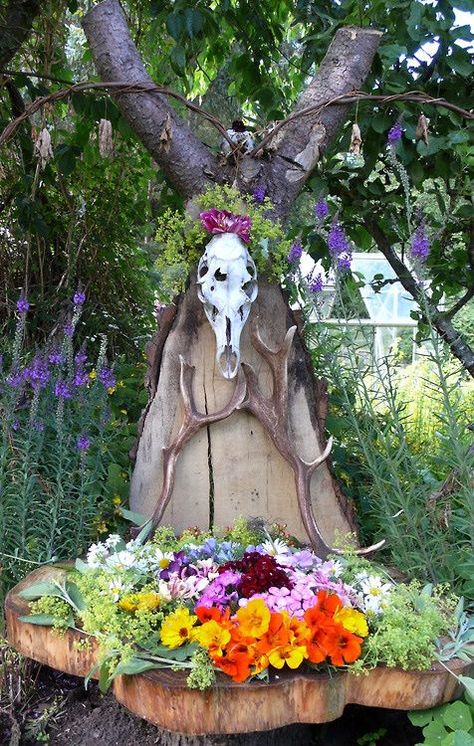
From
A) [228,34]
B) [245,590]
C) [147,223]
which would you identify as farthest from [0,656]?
[228,34]

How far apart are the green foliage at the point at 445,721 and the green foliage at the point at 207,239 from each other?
4.52 ft

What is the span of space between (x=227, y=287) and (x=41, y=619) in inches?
43.0

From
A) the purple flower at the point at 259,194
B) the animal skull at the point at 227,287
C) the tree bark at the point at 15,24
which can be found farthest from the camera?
the tree bark at the point at 15,24

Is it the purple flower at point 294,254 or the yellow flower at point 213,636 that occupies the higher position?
the purple flower at point 294,254

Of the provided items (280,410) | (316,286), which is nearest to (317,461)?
(280,410)

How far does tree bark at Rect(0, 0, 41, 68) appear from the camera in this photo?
3480 mm

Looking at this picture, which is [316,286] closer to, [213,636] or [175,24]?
[213,636]

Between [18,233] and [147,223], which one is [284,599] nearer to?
[18,233]

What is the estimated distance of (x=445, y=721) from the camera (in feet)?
6.14

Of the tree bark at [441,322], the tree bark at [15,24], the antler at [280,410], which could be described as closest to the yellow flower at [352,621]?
the antler at [280,410]

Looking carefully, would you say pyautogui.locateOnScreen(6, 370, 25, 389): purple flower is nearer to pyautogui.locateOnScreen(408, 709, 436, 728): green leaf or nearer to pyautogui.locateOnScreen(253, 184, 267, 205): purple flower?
pyautogui.locateOnScreen(253, 184, 267, 205): purple flower

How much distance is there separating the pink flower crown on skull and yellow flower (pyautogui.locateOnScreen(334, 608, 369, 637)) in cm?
118

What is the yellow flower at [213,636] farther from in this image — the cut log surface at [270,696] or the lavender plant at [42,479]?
the lavender plant at [42,479]

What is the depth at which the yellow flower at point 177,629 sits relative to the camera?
180cm
